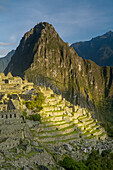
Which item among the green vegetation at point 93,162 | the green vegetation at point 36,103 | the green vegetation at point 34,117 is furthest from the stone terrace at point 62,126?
the green vegetation at point 93,162

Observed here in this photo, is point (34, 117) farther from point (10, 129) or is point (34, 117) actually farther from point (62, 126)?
point (10, 129)

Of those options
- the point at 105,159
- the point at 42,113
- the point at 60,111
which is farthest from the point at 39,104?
the point at 105,159

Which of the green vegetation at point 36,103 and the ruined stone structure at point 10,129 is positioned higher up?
the green vegetation at point 36,103

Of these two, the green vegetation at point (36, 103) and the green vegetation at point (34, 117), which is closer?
the green vegetation at point (34, 117)

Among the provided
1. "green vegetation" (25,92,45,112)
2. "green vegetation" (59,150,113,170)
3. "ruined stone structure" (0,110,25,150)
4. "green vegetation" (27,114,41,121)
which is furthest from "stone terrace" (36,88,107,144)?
"ruined stone structure" (0,110,25,150)

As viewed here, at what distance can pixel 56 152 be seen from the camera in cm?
4212

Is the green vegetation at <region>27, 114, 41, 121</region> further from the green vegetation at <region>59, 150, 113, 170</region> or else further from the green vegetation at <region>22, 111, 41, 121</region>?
the green vegetation at <region>59, 150, 113, 170</region>

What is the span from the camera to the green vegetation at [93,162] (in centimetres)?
3906

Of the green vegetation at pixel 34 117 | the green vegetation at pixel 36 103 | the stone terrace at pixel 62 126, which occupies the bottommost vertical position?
the stone terrace at pixel 62 126

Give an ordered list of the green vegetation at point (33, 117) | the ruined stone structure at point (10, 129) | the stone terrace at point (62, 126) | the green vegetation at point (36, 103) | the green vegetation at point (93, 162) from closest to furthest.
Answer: the ruined stone structure at point (10, 129)
the green vegetation at point (93, 162)
the green vegetation at point (33, 117)
the stone terrace at point (62, 126)
the green vegetation at point (36, 103)

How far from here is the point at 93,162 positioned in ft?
151

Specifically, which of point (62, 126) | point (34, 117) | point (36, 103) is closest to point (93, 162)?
point (62, 126)

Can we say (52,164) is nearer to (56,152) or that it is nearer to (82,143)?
(56,152)

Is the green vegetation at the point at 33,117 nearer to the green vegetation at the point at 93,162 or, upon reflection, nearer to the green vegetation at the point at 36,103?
the green vegetation at the point at 36,103
